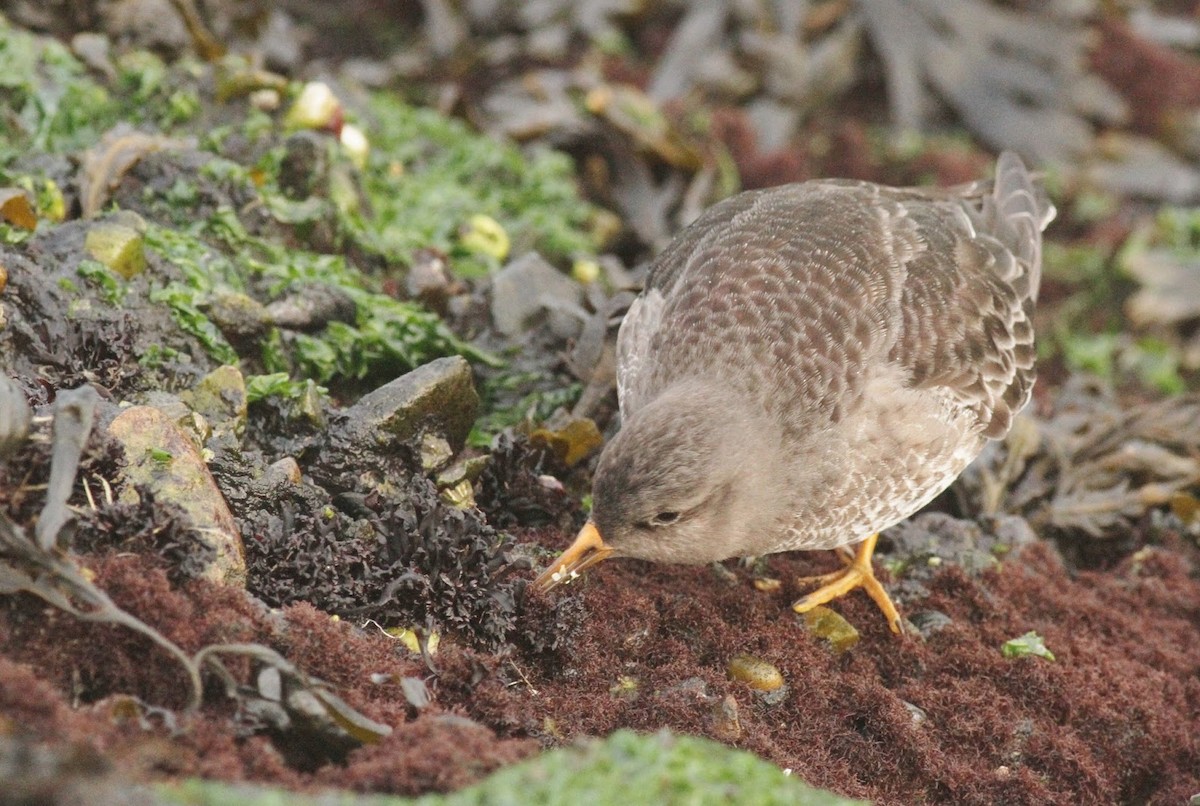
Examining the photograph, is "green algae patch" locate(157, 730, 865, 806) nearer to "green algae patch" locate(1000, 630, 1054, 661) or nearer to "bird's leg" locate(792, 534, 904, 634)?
"bird's leg" locate(792, 534, 904, 634)

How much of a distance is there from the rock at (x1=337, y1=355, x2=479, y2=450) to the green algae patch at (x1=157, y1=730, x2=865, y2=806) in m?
1.87

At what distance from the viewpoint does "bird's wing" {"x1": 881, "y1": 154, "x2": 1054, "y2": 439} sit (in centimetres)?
519

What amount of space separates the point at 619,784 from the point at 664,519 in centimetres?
163

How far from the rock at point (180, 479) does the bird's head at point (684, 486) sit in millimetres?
1107

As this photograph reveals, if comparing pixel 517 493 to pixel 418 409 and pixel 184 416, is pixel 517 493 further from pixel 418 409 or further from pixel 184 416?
pixel 184 416

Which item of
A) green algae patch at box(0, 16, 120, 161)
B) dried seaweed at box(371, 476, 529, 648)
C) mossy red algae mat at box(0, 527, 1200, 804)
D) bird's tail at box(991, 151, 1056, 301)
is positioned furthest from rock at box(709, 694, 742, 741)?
green algae patch at box(0, 16, 120, 161)

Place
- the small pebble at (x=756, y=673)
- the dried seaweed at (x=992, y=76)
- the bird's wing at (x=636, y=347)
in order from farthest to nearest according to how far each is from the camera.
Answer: the dried seaweed at (x=992, y=76), the bird's wing at (x=636, y=347), the small pebble at (x=756, y=673)

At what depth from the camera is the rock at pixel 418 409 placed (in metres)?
4.78

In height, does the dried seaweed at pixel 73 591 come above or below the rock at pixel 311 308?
above

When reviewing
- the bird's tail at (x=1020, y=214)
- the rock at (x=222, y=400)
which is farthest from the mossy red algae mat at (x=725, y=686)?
the bird's tail at (x=1020, y=214)

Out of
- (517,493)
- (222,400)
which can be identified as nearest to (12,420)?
(222,400)

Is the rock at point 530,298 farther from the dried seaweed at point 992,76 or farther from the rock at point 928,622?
the dried seaweed at point 992,76

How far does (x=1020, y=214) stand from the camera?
6.44m

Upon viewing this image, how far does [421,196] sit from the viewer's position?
752 cm
